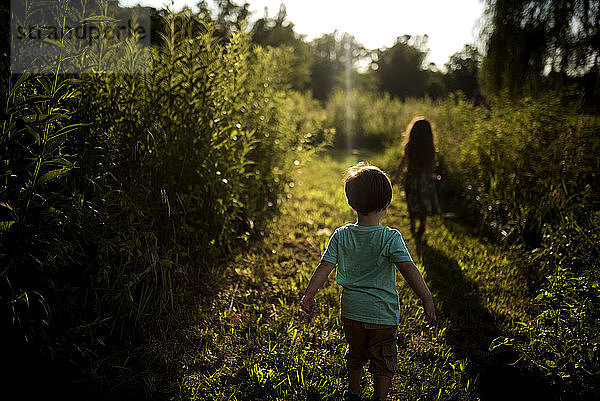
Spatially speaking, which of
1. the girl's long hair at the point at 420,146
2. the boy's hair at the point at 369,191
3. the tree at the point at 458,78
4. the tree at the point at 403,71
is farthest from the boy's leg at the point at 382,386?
the tree at the point at 403,71

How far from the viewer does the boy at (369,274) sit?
7.32ft

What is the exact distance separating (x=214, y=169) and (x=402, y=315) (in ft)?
7.12

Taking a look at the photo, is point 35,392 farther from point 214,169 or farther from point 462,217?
point 462,217

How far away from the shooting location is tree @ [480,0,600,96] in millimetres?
7426

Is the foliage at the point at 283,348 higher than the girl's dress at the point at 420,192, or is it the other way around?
the girl's dress at the point at 420,192

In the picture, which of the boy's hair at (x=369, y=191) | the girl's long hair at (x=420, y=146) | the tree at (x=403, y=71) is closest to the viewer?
the boy's hair at (x=369, y=191)

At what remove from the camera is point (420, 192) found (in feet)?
18.7

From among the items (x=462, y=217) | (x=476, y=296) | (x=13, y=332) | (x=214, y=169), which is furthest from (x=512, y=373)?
(x=462, y=217)

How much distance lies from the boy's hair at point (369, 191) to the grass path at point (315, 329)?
1219mm

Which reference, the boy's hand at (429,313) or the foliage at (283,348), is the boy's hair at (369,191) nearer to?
the boy's hand at (429,313)

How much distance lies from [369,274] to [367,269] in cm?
3

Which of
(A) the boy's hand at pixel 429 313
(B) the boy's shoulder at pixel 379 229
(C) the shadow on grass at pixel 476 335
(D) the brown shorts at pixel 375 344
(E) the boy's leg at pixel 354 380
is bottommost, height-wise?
(C) the shadow on grass at pixel 476 335

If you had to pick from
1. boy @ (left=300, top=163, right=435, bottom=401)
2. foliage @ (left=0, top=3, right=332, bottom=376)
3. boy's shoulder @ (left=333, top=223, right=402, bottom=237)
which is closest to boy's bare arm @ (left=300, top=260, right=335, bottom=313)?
boy @ (left=300, top=163, right=435, bottom=401)

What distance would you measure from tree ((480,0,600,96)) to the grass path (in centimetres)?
470
